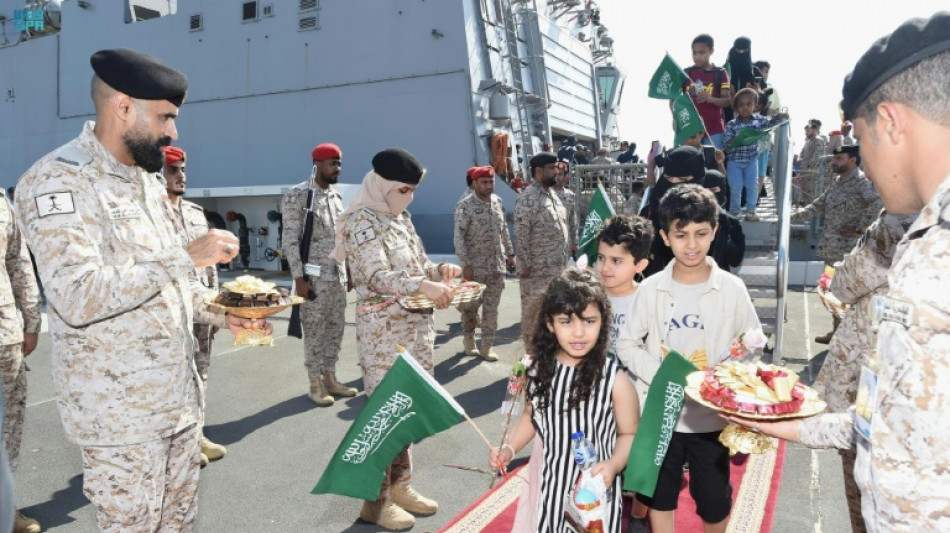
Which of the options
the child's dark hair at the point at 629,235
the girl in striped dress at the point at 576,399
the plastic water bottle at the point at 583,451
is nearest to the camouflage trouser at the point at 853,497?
the girl in striped dress at the point at 576,399

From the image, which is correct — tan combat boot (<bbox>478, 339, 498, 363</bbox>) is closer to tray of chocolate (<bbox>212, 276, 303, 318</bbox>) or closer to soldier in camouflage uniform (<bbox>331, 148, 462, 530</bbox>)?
soldier in camouflage uniform (<bbox>331, 148, 462, 530</bbox>)

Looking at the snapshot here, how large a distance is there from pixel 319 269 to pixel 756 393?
13.4 ft

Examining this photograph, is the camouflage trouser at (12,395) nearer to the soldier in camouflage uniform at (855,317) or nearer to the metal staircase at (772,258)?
the soldier in camouflage uniform at (855,317)

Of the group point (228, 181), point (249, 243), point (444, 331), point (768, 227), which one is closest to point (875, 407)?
point (768, 227)

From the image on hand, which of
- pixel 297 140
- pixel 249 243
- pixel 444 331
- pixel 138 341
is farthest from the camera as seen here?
pixel 297 140

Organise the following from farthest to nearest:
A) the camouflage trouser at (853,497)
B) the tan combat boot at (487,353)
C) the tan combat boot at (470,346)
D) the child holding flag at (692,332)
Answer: the tan combat boot at (470,346), the tan combat boot at (487,353), the child holding flag at (692,332), the camouflage trouser at (853,497)

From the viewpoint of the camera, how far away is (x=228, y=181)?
15.7 metres

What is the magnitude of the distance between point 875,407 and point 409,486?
9.52 feet

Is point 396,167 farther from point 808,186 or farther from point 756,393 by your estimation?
point 808,186

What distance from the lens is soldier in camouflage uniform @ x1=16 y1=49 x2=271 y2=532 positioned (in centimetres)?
191

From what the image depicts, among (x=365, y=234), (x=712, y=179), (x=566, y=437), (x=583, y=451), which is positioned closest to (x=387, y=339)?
(x=365, y=234)

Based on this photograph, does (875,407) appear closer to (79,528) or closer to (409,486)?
(409,486)

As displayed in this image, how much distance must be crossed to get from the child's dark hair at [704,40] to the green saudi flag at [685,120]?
1.37 meters

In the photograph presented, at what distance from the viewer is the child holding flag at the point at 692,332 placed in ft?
8.90
